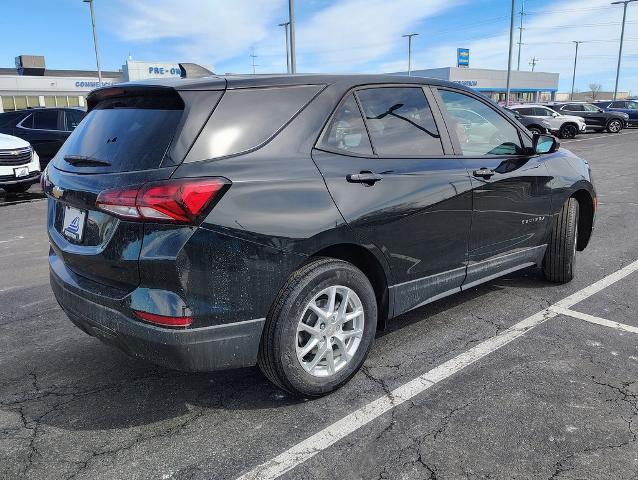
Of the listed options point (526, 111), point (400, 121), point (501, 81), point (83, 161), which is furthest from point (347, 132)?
point (501, 81)

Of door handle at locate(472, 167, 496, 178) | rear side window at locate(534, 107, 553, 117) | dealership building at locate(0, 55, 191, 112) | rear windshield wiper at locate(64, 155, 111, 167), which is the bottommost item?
rear side window at locate(534, 107, 553, 117)

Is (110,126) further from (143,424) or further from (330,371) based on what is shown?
(330,371)

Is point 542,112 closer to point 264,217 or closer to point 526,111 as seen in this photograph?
point 526,111

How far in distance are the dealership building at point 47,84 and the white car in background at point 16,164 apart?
39.8m

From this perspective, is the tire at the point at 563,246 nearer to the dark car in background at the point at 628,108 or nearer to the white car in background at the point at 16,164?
the white car in background at the point at 16,164

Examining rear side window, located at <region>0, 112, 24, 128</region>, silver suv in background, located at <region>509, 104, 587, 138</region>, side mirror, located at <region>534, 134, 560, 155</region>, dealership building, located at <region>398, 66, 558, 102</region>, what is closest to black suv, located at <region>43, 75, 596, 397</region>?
side mirror, located at <region>534, 134, 560, 155</region>

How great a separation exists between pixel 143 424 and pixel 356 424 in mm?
1103

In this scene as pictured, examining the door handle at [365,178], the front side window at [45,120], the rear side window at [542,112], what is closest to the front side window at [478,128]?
the door handle at [365,178]

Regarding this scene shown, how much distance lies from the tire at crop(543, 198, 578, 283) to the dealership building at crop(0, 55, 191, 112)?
47.7 m

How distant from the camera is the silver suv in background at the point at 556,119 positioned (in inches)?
1073

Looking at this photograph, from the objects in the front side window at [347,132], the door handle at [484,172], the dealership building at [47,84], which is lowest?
the door handle at [484,172]

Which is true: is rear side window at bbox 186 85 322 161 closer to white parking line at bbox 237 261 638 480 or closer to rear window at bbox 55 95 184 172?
rear window at bbox 55 95 184 172

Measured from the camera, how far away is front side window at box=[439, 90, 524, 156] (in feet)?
12.3

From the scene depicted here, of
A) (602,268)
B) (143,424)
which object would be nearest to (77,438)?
(143,424)
